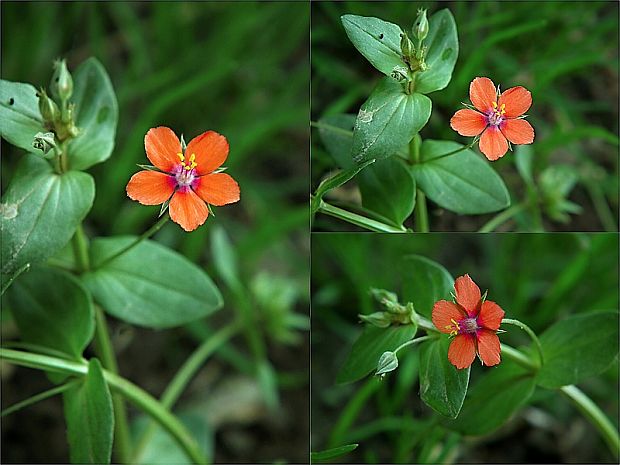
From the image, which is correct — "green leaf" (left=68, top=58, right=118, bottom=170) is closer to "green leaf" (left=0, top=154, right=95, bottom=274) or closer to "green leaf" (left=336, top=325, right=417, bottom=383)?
"green leaf" (left=0, top=154, right=95, bottom=274)

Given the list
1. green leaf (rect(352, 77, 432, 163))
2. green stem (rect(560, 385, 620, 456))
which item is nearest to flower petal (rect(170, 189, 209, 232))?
green leaf (rect(352, 77, 432, 163))

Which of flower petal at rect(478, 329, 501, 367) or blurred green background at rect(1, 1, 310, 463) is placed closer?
flower petal at rect(478, 329, 501, 367)

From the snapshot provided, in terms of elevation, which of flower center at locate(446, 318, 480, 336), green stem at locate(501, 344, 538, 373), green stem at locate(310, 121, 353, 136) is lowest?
green stem at locate(501, 344, 538, 373)

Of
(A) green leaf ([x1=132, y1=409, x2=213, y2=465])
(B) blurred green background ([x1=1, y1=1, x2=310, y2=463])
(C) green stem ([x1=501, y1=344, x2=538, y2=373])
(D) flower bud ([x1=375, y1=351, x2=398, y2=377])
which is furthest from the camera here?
(B) blurred green background ([x1=1, y1=1, x2=310, y2=463])

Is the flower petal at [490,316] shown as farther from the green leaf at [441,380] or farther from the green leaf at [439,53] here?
the green leaf at [439,53]

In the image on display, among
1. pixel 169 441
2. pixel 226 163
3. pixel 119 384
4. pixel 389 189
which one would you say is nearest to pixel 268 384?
pixel 169 441

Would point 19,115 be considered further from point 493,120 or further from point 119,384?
point 493,120
